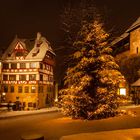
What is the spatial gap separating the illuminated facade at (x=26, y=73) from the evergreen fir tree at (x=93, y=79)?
1216 inches

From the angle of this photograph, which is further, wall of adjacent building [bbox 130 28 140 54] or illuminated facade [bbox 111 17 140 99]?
wall of adjacent building [bbox 130 28 140 54]

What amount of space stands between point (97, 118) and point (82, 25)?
696 cm

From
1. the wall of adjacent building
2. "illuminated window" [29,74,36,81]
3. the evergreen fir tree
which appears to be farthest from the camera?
"illuminated window" [29,74,36,81]

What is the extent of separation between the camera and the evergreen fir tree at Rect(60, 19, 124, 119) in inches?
824

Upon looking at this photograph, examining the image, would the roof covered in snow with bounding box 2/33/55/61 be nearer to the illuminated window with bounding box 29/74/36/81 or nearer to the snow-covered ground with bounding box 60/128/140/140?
the illuminated window with bounding box 29/74/36/81

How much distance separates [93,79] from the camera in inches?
840

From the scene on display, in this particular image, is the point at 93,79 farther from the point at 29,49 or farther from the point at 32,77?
the point at 29,49

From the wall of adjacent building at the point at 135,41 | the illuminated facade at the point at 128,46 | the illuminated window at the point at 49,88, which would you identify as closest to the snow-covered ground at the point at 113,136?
the illuminated facade at the point at 128,46

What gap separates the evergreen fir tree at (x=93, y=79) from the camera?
68.7ft

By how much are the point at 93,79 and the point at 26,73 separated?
33688 millimetres

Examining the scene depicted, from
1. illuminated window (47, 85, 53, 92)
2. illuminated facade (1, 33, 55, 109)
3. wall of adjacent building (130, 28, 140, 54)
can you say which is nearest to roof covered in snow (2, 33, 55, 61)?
illuminated facade (1, 33, 55, 109)

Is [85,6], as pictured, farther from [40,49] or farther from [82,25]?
[40,49]

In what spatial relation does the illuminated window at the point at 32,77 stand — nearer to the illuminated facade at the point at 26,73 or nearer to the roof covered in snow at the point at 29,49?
the illuminated facade at the point at 26,73

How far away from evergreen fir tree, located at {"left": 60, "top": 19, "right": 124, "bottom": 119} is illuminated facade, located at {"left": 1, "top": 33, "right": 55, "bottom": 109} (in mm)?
30894
